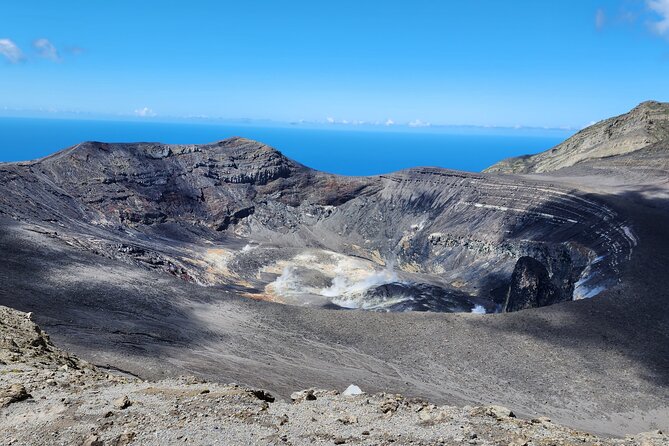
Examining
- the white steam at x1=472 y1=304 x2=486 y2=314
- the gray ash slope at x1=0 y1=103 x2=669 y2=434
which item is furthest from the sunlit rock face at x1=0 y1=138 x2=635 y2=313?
the gray ash slope at x1=0 y1=103 x2=669 y2=434

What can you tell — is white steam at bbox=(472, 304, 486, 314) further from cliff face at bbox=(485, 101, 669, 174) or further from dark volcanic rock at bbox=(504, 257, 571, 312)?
cliff face at bbox=(485, 101, 669, 174)

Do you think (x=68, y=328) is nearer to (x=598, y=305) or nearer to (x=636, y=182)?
(x=598, y=305)

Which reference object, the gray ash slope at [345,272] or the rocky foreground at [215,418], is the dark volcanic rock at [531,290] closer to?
the gray ash slope at [345,272]

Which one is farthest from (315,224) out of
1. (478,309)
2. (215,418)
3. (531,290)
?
(215,418)

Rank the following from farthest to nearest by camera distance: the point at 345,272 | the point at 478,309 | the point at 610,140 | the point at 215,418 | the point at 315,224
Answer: the point at 610,140, the point at 315,224, the point at 345,272, the point at 478,309, the point at 215,418

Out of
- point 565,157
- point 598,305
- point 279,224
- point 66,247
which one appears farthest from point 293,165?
point 598,305

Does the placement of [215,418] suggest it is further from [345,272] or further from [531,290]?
[345,272]

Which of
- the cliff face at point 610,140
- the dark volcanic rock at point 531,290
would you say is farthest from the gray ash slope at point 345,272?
the cliff face at point 610,140
